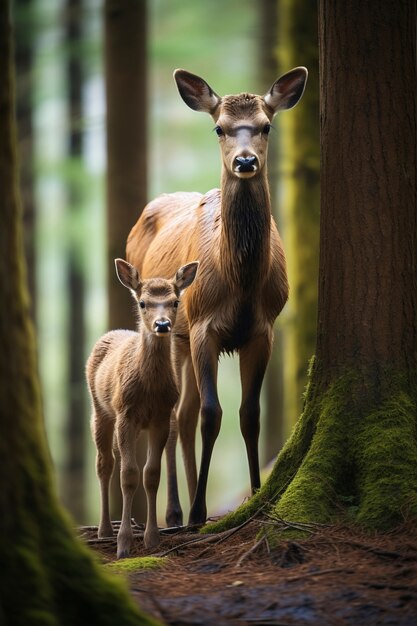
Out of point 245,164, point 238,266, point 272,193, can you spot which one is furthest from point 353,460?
point 272,193

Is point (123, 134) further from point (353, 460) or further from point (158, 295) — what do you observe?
point (353, 460)

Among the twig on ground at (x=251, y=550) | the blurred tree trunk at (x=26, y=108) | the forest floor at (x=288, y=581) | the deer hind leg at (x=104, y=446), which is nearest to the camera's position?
the forest floor at (x=288, y=581)

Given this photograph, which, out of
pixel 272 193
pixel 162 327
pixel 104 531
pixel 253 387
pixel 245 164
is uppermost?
pixel 272 193

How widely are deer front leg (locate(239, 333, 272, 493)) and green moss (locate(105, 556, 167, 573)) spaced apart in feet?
6.45

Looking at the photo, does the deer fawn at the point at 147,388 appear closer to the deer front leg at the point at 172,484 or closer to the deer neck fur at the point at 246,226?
the deer neck fur at the point at 246,226

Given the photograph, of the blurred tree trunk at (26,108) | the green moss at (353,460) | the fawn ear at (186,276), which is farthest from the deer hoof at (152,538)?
the blurred tree trunk at (26,108)

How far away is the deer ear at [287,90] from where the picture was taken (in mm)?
8469

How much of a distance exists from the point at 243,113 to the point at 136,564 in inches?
149

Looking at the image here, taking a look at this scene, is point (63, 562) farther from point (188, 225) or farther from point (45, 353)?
point (45, 353)

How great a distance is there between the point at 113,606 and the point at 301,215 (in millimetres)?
8329

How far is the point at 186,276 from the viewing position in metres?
8.20

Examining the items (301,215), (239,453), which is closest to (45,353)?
(239,453)

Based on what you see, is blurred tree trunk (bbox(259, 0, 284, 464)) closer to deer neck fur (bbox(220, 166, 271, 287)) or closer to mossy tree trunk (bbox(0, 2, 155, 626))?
deer neck fur (bbox(220, 166, 271, 287))

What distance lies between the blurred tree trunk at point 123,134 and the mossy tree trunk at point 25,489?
289 inches
